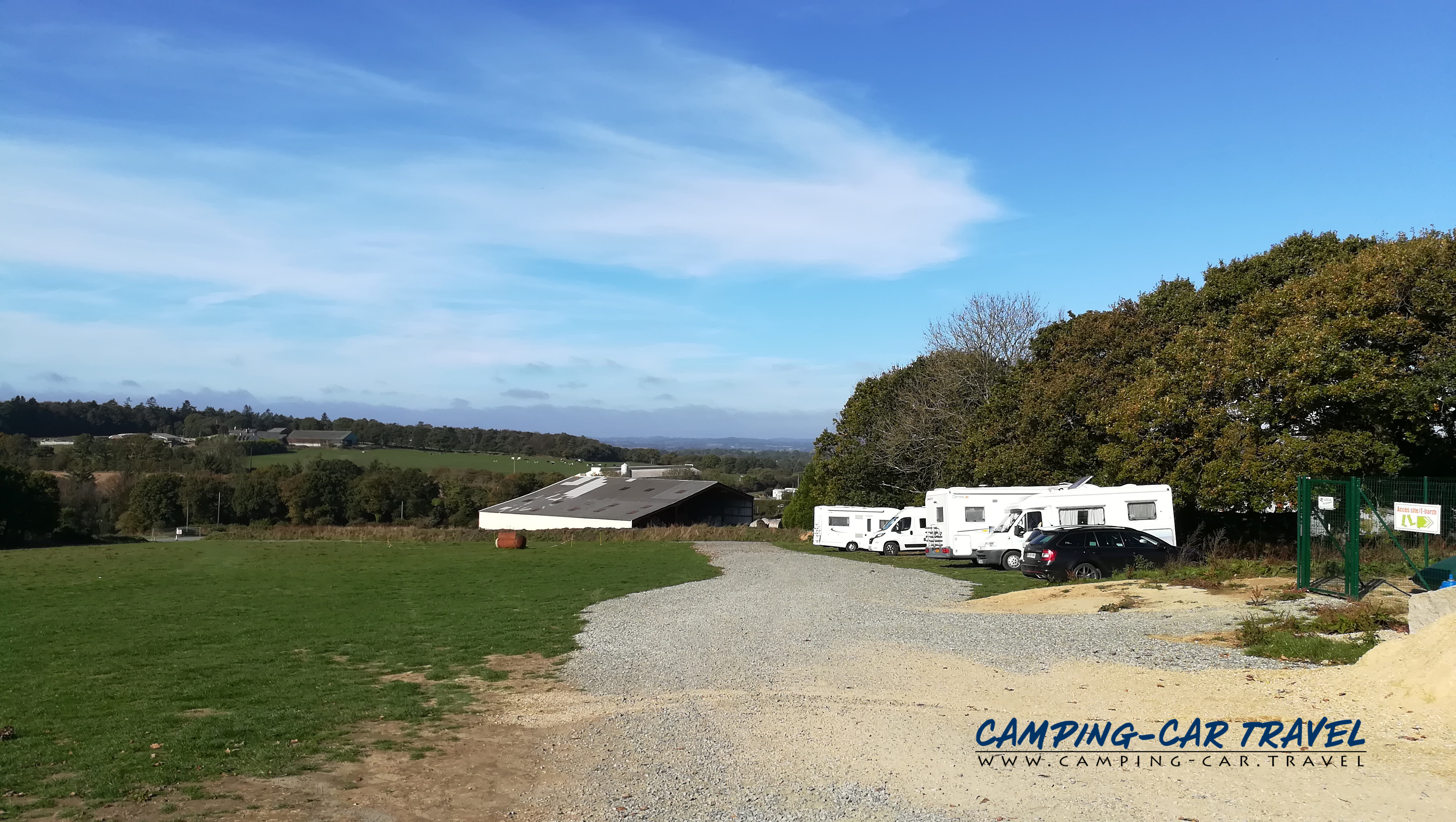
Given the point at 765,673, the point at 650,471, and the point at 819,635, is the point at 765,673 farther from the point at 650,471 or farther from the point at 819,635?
the point at 650,471

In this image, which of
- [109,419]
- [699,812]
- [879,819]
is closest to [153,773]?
[699,812]

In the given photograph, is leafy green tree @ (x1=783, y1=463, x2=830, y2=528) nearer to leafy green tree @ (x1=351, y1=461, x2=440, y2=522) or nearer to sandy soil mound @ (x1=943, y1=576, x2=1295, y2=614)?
sandy soil mound @ (x1=943, y1=576, x2=1295, y2=614)

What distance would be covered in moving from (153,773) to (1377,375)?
26.1 m

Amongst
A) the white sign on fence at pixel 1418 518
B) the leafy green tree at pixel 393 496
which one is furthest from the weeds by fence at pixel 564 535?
the white sign on fence at pixel 1418 518

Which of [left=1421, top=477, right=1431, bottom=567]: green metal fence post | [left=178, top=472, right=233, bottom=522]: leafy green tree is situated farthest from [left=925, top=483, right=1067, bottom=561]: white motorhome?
[left=178, top=472, right=233, bottom=522]: leafy green tree

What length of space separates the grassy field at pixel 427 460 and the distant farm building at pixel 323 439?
457 centimetres

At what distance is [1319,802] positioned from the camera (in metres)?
6.32

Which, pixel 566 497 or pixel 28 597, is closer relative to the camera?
pixel 28 597

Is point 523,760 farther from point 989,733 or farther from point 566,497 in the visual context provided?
point 566,497

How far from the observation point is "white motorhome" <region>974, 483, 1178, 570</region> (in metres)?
26.1

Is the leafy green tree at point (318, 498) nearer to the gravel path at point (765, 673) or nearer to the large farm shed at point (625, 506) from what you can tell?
the large farm shed at point (625, 506)

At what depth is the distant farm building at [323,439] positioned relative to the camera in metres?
126

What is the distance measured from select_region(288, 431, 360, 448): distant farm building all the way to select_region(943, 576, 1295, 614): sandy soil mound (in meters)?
116

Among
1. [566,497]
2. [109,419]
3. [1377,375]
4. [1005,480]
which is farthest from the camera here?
[109,419]
